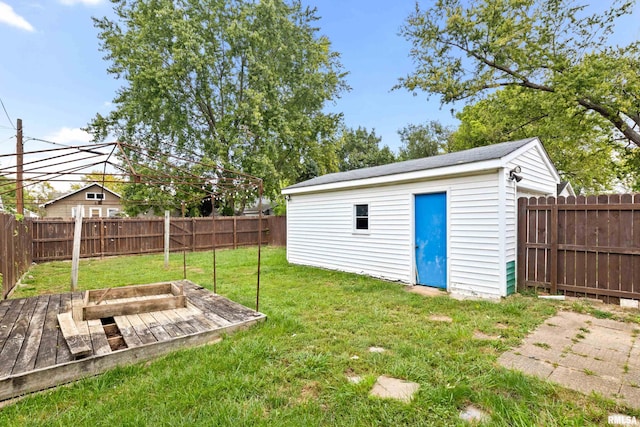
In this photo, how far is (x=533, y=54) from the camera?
11492 millimetres

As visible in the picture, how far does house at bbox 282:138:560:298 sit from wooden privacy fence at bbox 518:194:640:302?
311mm

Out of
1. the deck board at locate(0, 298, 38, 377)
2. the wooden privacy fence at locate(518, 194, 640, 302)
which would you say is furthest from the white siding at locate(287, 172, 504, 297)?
the deck board at locate(0, 298, 38, 377)

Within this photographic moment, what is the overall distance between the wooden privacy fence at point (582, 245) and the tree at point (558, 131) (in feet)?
28.0

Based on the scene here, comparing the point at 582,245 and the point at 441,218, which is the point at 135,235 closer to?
the point at 441,218

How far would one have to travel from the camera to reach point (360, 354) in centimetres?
300

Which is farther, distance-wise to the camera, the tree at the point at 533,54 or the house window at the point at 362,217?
the tree at the point at 533,54

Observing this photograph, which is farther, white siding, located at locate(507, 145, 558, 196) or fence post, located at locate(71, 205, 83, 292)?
fence post, located at locate(71, 205, 83, 292)

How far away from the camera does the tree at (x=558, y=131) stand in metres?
12.1

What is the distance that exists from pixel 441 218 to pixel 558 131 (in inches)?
435

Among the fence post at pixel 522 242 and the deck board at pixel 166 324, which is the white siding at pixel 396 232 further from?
the deck board at pixel 166 324

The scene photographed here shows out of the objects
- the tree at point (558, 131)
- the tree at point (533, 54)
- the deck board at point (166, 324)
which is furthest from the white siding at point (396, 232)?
the tree at point (558, 131)

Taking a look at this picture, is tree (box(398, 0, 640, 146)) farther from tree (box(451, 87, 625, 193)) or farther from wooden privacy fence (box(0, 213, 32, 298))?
wooden privacy fence (box(0, 213, 32, 298))

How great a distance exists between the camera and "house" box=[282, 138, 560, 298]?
5082mm

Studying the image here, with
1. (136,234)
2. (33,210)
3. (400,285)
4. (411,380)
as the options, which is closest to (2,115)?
(136,234)
